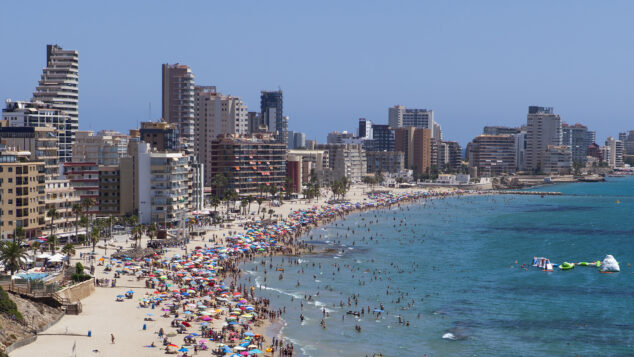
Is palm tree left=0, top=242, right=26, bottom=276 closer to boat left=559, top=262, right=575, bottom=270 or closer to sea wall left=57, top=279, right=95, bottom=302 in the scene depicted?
sea wall left=57, top=279, right=95, bottom=302

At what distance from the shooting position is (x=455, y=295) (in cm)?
7550

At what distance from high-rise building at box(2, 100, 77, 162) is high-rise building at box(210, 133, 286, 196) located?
30.2 meters

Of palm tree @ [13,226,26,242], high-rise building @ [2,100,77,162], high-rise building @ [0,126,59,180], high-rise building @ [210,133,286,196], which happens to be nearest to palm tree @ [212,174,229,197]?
high-rise building @ [210,133,286,196]

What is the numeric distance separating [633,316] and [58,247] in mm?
59876

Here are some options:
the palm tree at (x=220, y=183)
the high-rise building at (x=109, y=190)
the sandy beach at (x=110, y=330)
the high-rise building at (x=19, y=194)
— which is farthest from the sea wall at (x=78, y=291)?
the palm tree at (x=220, y=183)

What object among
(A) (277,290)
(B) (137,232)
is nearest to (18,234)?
(B) (137,232)

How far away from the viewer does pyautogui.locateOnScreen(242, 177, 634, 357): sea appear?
58469mm

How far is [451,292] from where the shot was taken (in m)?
77.1

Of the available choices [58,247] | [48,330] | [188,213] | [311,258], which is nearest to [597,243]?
[311,258]

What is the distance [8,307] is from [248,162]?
111563 mm

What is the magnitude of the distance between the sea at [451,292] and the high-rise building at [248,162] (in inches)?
1241

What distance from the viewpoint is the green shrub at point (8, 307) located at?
2047 inches

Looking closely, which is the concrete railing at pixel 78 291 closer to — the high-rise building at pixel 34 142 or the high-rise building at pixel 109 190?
the high-rise building at pixel 34 142

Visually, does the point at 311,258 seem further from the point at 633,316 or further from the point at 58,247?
the point at 633,316
